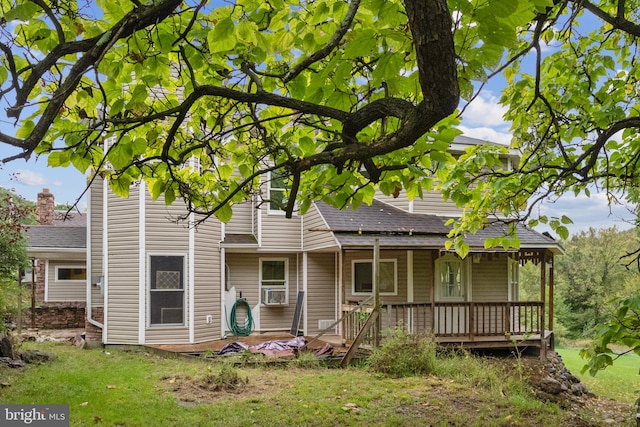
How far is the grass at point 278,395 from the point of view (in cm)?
640

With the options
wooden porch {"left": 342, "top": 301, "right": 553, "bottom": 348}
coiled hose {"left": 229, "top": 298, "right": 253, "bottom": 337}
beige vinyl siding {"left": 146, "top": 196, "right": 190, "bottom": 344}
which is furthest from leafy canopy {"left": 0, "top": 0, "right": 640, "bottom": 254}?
coiled hose {"left": 229, "top": 298, "right": 253, "bottom": 337}

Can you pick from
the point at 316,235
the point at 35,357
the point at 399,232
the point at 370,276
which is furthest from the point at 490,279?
the point at 35,357

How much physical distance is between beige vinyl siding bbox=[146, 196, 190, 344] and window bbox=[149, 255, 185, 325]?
0.10m

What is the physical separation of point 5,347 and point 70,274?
1007cm

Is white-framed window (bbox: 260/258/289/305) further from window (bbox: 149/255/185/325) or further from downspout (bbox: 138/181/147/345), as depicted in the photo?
downspout (bbox: 138/181/147/345)

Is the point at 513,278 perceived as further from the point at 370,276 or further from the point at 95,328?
the point at 95,328

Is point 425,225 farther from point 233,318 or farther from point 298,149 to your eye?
point 298,149

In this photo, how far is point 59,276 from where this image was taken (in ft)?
61.7

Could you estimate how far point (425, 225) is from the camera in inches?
532

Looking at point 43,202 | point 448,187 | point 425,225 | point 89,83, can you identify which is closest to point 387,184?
point 448,187

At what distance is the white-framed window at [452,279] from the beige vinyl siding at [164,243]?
22.3 ft

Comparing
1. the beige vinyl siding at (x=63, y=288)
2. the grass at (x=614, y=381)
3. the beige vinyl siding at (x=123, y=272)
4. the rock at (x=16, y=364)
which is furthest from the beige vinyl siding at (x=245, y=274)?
the grass at (x=614, y=381)

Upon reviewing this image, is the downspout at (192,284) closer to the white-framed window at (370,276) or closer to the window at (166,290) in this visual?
the window at (166,290)

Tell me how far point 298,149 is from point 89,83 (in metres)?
1.50
